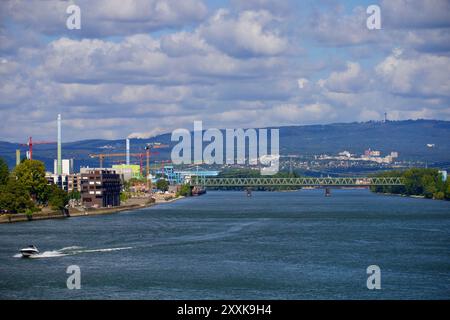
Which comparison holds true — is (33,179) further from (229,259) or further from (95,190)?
(229,259)

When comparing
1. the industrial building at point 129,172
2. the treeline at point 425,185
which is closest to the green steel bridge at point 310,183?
the treeline at point 425,185

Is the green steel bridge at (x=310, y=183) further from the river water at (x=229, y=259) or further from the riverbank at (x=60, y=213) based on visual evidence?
the river water at (x=229, y=259)

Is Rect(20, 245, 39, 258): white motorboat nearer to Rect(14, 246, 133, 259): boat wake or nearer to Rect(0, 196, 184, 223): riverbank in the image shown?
Rect(14, 246, 133, 259): boat wake

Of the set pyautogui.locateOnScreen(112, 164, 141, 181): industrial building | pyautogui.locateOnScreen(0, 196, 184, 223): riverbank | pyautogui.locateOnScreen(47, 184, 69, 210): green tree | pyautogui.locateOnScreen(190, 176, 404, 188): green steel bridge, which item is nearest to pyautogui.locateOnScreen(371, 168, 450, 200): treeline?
pyautogui.locateOnScreen(190, 176, 404, 188): green steel bridge

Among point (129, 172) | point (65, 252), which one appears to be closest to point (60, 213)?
point (65, 252)

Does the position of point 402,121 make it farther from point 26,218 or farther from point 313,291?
point 313,291

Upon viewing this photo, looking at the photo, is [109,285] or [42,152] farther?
[42,152]
